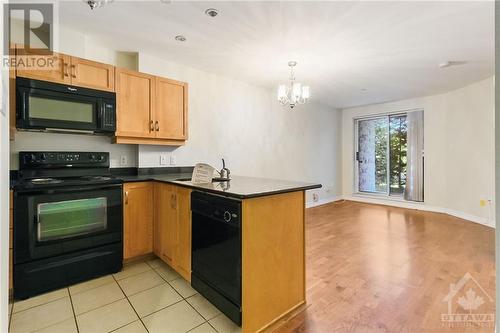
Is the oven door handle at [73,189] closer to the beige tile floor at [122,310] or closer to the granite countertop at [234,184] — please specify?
the granite countertop at [234,184]

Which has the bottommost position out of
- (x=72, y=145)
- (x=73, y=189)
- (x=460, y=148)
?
(x=73, y=189)

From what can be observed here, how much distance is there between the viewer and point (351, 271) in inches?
95.7

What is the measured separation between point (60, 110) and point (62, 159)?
491mm

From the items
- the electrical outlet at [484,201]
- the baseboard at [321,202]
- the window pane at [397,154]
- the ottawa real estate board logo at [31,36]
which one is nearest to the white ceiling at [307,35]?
the ottawa real estate board logo at [31,36]

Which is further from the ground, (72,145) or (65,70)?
(65,70)

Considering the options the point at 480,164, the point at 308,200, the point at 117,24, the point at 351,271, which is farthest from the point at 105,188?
the point at 480,164

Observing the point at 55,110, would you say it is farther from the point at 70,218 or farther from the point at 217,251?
the point at 217,251

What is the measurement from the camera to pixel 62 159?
7.93 feet

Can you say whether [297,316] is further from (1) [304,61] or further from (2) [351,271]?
(1) [304,61]

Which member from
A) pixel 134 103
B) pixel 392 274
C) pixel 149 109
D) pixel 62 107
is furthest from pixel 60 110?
pixel 392 274

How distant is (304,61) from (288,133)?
1892 millimetres

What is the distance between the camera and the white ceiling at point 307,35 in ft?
6.95

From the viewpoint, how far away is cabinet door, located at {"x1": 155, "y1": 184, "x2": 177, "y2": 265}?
2.29 metres
